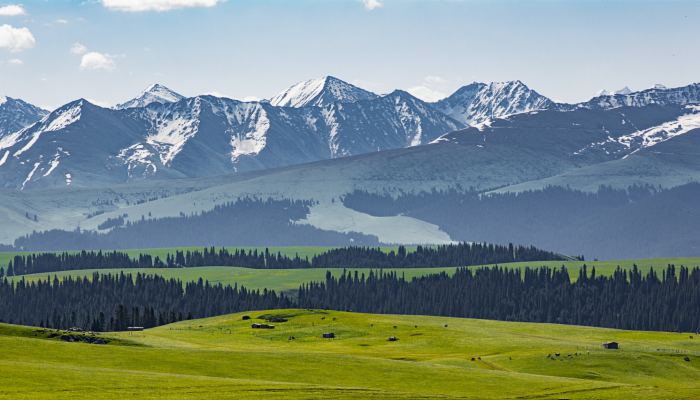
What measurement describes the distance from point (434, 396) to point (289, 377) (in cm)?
2000

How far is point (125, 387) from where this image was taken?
102688mm

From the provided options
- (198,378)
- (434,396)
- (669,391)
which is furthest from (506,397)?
(198,378)

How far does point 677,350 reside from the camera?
587 feet

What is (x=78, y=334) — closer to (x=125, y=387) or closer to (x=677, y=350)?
(x=125, y=387)

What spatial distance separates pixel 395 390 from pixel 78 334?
53396mm

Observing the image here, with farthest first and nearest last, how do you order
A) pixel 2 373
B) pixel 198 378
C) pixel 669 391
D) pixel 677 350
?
pixel 677 350 < pixel 669 391 < pixel 198 378 < pixel 2 373

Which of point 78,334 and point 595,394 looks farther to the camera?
point 78,334

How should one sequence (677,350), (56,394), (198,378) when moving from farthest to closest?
(677,350) < (198,378) < (56,394)

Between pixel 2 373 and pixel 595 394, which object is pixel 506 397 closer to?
pixel 595 394

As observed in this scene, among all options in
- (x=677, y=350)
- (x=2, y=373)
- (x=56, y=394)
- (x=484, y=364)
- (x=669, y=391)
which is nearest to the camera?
(x=56, y=394)

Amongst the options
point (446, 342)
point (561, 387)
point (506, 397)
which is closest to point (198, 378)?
point (506, 397)

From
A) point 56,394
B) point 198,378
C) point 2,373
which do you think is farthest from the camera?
point 198,378

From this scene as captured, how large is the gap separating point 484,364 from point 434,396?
137 feet

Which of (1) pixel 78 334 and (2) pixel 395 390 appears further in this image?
(1) pixel 78 334
